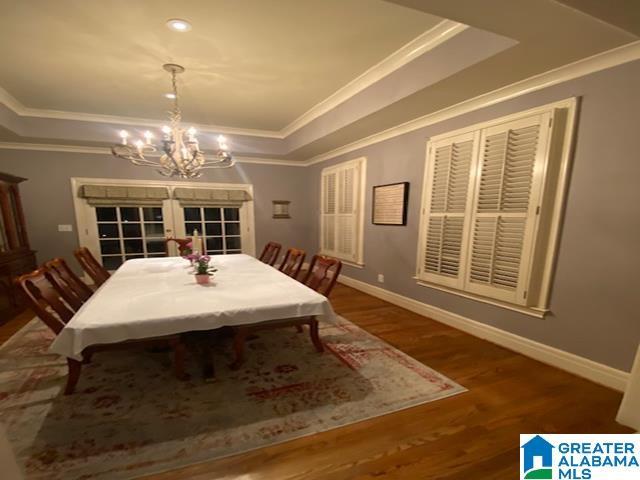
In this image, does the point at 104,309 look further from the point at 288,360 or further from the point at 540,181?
the point at 540,181

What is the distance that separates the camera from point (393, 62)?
2584 millimetres

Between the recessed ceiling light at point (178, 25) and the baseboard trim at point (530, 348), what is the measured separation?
3562 mm

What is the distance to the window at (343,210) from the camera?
4441 millimetres

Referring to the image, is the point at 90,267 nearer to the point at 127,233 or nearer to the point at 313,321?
the point at 127,233

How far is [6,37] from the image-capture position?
217 centimetres

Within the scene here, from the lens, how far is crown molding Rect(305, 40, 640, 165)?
1862 millimetres

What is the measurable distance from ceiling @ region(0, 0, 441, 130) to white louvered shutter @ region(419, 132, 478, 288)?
118 centimetres

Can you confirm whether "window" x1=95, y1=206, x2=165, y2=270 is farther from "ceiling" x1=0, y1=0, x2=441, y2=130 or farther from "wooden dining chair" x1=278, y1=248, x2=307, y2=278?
"wooden dining chair" x1=278, y1=248, x2=307, y2=278

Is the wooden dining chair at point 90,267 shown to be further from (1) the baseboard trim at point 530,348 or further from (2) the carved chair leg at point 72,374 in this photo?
Result: (1) the baseboard trim at point 530,348

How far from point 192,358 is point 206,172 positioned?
367cm

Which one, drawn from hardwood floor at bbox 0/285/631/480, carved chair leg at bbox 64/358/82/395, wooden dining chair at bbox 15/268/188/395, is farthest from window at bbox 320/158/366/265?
carved chair leg at bbox 64/358/82/395

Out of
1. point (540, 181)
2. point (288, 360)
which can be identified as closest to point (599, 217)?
point (540, 181)

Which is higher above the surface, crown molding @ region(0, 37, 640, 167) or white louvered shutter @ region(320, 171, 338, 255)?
crown molding @ region(0, 37, 640, 167)

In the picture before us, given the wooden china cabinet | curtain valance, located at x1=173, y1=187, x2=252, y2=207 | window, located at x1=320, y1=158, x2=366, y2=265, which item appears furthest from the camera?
curtain valance, located at x1=173, y1=187, x2=252, y2=207
